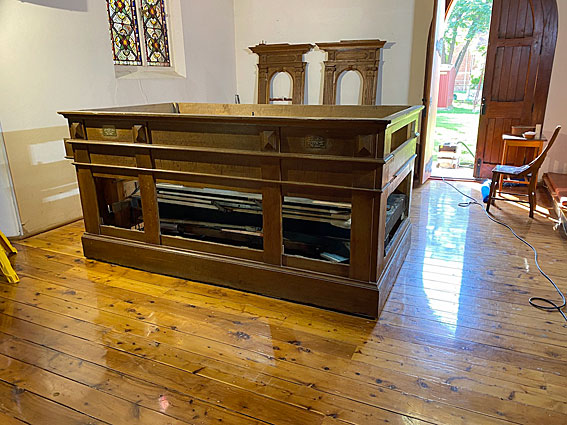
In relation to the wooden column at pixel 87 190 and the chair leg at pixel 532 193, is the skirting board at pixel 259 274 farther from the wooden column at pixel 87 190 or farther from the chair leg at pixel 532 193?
the chair leg at pixel 532 193

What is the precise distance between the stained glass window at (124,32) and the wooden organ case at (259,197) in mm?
2315

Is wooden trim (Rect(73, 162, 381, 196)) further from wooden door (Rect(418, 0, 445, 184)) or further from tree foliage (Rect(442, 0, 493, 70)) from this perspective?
tree foliage (Rect(442, 0, 493, 70))

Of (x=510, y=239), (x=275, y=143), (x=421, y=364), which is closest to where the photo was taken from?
(x=421, y=364)

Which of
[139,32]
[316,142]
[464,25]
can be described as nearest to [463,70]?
[464,25]

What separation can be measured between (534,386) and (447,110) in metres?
11.3

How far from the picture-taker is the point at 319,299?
2523 mm

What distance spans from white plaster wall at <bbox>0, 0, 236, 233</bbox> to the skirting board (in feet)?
3.87

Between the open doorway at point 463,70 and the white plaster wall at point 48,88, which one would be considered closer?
the white plaster wall at point 48,88

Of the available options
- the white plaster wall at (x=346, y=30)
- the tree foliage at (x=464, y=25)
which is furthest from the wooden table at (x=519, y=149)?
the tree foliage at (x=464, y=25)

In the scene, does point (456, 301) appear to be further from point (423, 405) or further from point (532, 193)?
point (532, 193)

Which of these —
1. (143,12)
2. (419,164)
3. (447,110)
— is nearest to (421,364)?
(419,164)

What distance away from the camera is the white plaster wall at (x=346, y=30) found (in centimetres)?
559

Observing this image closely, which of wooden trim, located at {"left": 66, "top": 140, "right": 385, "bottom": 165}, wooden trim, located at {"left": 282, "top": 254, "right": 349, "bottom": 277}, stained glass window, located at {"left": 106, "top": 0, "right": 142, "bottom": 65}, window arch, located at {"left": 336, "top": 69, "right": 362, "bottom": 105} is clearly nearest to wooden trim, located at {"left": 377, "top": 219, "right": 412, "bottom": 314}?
wooden trim, located at {"left": 282, "top": 254, "right": 349, "bottom": 277}

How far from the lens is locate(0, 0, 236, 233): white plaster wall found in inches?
147
